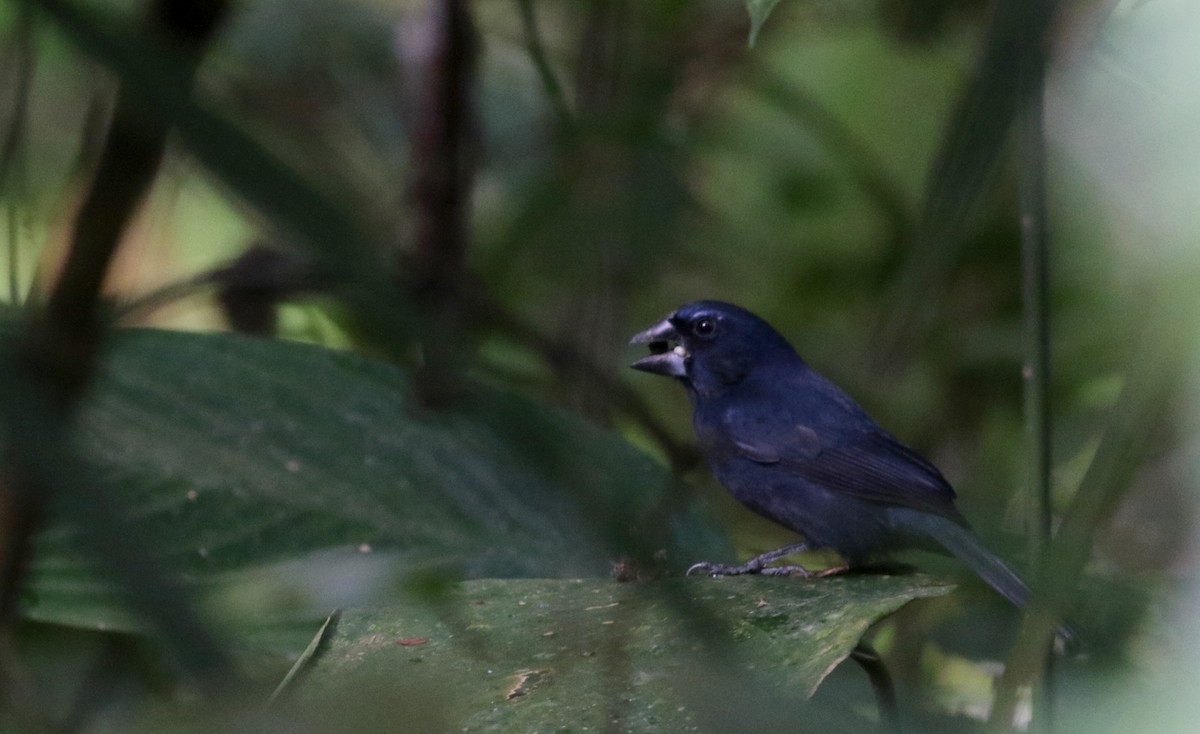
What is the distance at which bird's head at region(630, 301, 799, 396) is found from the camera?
121 inches

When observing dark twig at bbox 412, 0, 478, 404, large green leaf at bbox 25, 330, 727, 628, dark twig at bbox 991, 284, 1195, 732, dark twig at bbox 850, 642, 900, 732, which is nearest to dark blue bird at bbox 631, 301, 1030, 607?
large green leaf at bbox 25, 330, 727, 628

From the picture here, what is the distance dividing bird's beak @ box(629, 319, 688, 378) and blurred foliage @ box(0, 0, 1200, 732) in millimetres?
112

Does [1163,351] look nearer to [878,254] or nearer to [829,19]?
[878,254]

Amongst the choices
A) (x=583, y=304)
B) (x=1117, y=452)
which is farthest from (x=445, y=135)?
(x=1117, y=452)

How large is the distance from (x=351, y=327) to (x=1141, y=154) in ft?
→ 6.88

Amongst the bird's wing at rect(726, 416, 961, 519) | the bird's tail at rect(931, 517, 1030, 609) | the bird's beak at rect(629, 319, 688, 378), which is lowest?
the bird's tail at rect(931, 517, 1030, 609)

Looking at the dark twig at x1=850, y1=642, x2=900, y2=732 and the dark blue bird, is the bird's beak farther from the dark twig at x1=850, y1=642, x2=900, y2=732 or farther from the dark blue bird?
the dark twig at x1=850, y1=642, x2=900, y2=732

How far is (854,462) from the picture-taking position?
2.80 metres

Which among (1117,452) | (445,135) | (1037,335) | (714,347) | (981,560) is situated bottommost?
(981,560)

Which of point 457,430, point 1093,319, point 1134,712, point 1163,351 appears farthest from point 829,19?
point 1134,712

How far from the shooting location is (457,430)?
8.45 feet

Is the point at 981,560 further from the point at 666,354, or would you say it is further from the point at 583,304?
the point at 583,304

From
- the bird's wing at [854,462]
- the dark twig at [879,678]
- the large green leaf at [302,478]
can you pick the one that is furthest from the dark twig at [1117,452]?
the bird's wing at [854,462]

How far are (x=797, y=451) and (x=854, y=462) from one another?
132 millimetres
